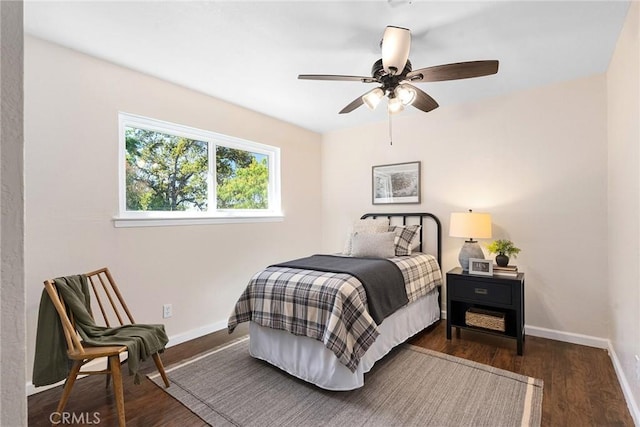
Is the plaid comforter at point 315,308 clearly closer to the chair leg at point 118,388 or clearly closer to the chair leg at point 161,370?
the chair leg at point 161,370

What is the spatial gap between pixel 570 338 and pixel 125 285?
3.93 metres

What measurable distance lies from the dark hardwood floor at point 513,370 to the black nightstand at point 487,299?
0.51 feet

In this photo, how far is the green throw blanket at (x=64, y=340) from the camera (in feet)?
5.73

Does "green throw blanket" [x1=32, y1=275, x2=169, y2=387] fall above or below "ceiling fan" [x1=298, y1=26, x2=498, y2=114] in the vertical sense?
below

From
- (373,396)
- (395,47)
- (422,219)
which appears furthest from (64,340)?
(422,219)

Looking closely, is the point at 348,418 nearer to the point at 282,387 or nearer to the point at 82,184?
the point at 282,387

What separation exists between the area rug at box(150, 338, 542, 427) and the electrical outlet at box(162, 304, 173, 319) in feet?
1.71

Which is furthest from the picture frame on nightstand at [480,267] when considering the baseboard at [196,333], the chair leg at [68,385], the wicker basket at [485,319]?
the chair leg at [68,385]

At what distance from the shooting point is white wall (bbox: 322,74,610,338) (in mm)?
2740

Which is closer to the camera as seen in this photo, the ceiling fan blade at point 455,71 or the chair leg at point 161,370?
the ceiling fan blade at point 455,71

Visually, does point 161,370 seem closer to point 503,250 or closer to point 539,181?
point 503,250

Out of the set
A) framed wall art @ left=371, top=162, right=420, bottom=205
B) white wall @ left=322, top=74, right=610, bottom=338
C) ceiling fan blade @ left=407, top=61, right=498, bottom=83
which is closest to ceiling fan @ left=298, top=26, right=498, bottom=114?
ceiling fan blade @ left=407, top=61, right=498, bottom=83

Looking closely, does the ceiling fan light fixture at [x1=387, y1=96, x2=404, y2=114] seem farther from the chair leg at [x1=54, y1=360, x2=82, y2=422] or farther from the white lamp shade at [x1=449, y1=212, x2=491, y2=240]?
the chair leg at [x1=54, y1=360, x2=82, y2=422]

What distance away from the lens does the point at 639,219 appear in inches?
67.6
